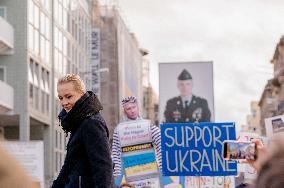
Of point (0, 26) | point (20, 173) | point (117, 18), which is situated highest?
point (117, 18)

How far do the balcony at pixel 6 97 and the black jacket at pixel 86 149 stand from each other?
37.3 meters

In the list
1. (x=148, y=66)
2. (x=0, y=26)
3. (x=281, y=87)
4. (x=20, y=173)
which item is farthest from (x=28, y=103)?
(x=148, y=66)

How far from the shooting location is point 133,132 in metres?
11.0

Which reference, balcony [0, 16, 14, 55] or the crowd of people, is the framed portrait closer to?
the crowd of people

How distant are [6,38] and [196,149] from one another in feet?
110

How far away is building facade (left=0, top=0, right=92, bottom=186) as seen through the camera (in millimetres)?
46188

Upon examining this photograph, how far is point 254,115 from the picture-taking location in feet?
636

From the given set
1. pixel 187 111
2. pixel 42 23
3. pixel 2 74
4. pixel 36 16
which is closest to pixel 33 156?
pixel 187 111

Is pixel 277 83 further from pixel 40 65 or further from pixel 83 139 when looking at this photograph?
pixel 83 139

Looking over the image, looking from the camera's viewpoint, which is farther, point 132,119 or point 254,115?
point 254,115

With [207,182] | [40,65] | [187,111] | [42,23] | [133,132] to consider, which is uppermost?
[42,23]

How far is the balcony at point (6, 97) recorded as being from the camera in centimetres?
4344

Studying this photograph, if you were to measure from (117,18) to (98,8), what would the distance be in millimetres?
4470

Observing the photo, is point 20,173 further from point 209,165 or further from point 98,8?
point 98,8
